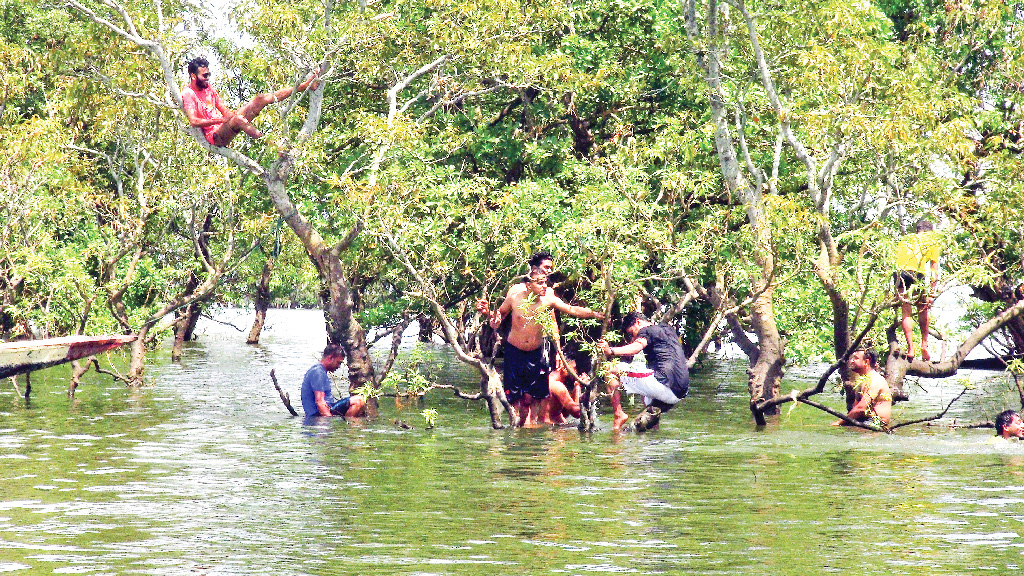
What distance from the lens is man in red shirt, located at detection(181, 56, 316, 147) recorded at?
1850 centimetres

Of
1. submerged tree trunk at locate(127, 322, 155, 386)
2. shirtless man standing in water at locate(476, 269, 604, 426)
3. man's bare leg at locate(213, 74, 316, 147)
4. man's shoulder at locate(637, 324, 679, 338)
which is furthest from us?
submerged tree trunk at locate(127, 322, 155, 386)

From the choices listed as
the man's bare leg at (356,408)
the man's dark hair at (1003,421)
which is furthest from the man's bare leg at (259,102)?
the man's dark hair at (1003,421)

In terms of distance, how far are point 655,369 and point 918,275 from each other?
400 cm

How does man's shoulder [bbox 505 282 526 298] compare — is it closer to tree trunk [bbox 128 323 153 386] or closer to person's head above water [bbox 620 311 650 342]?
person's head above water [bbox 620 311 650 342]

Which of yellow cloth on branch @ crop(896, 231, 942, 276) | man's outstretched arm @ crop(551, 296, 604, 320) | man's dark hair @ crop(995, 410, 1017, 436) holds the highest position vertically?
yellow cloth on branch @ crop(896, 231, 942, 276)

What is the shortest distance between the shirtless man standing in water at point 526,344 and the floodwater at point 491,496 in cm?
59

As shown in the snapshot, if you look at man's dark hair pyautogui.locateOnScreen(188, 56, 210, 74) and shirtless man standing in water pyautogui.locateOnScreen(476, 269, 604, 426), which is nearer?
shirtless man standing in water pyautogui.locateOnScreen(476, 269, 604, 426)

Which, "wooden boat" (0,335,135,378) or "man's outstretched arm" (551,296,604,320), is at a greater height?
"man's outstretched arm" (551,296,604,320)

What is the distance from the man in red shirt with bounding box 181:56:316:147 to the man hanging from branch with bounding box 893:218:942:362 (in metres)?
8.21

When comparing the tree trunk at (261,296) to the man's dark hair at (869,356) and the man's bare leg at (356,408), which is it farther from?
the man's dark hair at (869,356)

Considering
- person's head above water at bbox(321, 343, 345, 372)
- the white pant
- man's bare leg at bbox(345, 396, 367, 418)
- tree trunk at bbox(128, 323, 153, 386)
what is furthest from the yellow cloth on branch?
tree trunk at bbox(128, 323, 153, 386)

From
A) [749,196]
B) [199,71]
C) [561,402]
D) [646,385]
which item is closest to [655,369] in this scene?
[646,385]

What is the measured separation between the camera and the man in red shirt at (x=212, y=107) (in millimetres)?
18500

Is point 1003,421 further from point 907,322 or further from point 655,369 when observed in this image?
point 655,369
